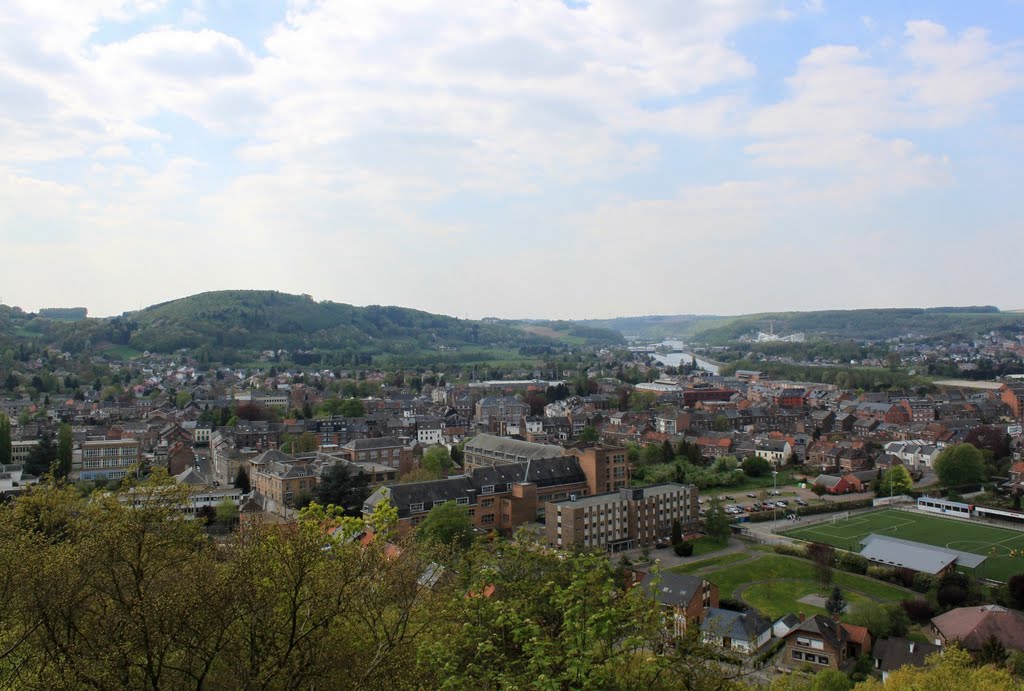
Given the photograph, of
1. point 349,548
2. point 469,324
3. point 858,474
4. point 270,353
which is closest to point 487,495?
point 858,474

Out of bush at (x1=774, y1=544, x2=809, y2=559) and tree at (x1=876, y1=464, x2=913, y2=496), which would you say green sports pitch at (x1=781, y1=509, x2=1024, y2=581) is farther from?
tree at (x1=876, y1=464, x2=913, y2=496)

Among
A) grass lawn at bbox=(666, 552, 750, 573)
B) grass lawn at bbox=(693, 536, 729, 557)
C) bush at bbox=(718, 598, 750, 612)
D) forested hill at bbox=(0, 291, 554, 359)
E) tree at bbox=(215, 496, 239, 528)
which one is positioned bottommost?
grass lawn at bbox=(693, 536, 729, 557)

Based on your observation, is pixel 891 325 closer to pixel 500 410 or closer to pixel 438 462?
pixel 500 410

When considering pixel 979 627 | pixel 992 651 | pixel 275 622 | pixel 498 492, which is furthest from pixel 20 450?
pixel 992 651

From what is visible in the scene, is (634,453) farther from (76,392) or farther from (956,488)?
(76,392)

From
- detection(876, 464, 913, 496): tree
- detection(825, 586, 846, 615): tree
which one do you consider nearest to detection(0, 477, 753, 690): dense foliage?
detection(825, 586, 846, 615): tree

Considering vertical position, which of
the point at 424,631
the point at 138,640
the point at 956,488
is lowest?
the point at 956,488
